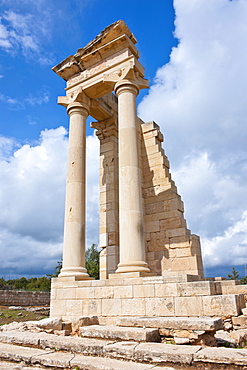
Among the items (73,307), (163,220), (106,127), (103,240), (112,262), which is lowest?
(73,307)

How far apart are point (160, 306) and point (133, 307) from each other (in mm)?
1219

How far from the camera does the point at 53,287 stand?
13938 mm

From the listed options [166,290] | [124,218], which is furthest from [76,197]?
[166,290]

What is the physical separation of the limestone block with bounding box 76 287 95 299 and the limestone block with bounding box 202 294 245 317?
5.01 meters

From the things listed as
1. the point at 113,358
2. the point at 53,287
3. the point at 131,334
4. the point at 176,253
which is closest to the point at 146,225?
Result: the point at 176,253

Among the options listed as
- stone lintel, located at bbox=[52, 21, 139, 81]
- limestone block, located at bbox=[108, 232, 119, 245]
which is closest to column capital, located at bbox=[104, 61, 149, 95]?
stone lintel, located at bbox=[52, 21, 139, 81]

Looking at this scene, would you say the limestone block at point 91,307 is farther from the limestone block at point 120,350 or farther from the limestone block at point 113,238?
Result: the limestone block at point 120,350

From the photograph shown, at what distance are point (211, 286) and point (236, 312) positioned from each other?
1145mm

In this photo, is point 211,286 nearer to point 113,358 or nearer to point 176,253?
point 113,358

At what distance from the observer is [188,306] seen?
31.9ft

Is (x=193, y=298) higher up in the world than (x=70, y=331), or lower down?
higher up

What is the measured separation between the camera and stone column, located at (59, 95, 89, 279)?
1447 centimetres

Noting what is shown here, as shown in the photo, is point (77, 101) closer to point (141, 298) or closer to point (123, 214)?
point (123, 214)

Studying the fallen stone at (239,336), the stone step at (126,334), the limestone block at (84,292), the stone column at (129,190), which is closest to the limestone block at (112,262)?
the limestone block at (84,292)
